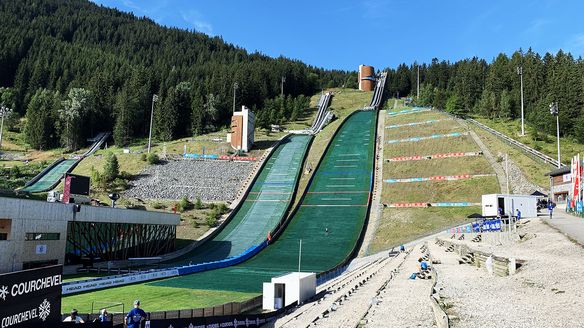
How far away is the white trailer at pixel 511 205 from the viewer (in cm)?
3900

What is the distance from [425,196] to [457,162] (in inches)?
355

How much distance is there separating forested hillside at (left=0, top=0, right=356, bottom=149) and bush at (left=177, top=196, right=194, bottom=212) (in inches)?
1570

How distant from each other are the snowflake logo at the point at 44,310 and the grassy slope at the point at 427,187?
→ 33369 mm

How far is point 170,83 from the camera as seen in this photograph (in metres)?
112

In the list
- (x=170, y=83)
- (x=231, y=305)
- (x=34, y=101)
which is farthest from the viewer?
(x=170, y=83)

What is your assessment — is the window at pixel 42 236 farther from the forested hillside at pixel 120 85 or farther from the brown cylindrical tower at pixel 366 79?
the brown cylindrical tower at pixel 366 79

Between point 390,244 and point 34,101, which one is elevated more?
point 34,101

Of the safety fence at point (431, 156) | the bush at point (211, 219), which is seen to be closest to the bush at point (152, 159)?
the bush at point (211, 219)

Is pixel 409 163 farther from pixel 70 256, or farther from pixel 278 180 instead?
pixel 70 256

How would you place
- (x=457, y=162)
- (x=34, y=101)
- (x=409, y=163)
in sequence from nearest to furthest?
(x=457, y=162), (x=409, y=163), (x=34, y=101)

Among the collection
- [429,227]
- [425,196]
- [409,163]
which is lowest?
[429,227]

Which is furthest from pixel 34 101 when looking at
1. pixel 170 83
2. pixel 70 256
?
pixel 70 256

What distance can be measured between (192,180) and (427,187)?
31.0 metres

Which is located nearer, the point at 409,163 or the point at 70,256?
the point at 70,256
